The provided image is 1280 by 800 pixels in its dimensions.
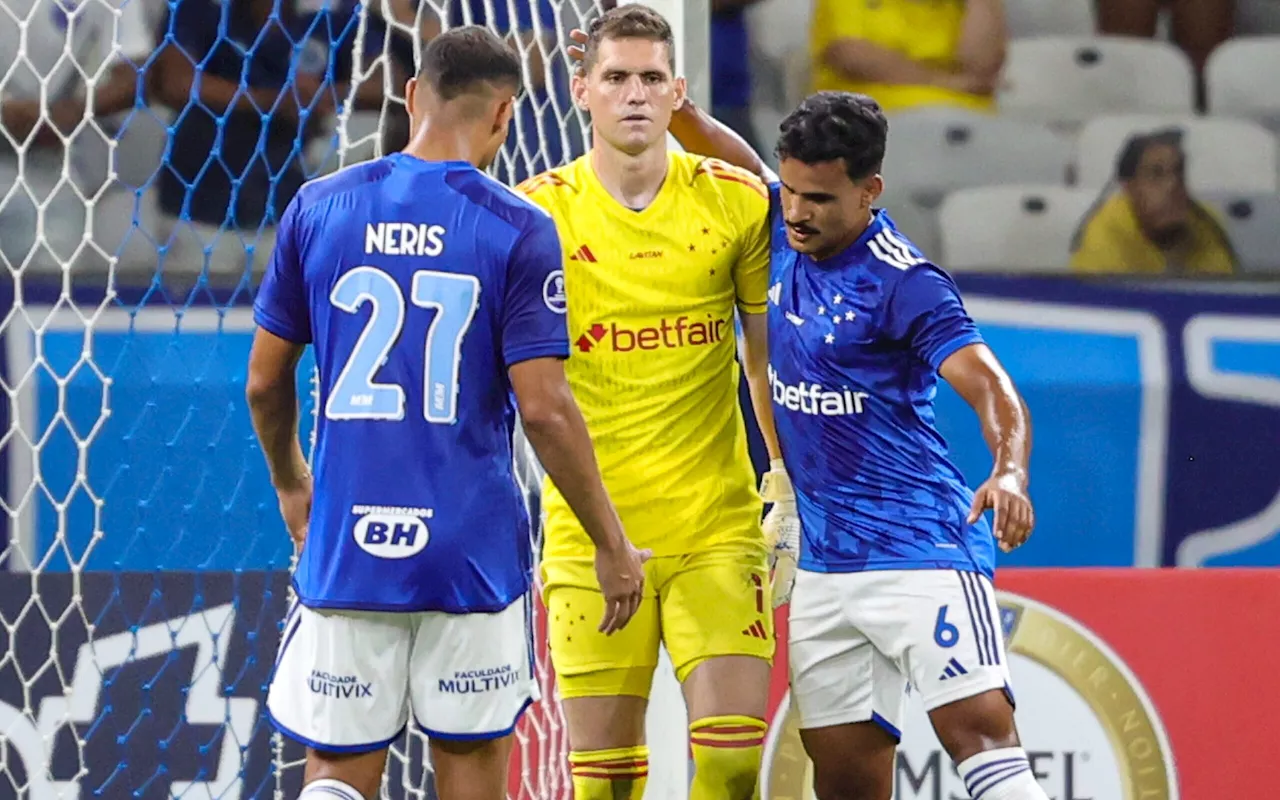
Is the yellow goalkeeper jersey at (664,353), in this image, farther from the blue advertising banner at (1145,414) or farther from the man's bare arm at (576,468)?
the blue advertising banner at (1145,414)

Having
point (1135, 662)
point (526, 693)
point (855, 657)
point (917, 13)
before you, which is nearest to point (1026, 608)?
point (1135, 662)

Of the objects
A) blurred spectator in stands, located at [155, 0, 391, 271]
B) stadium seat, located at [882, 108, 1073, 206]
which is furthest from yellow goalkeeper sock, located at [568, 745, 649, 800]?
stadium seat, located at [882, 108, 1073, 206]

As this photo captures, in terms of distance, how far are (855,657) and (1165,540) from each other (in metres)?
2.54

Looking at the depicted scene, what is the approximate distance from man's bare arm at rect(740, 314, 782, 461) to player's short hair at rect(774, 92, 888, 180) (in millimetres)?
393

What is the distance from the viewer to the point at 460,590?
271cm

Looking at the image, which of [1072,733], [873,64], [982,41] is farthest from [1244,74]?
[1072,733]

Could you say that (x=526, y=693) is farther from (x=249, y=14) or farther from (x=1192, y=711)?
(x=249, y=14)

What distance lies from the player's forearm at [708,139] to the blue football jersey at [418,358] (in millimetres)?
892

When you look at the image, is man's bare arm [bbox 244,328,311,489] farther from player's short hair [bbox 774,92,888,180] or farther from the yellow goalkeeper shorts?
player's short hair [bbox 774,92,888,180]

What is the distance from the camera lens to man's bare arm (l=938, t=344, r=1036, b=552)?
2.61 metres

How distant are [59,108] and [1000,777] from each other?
381cm

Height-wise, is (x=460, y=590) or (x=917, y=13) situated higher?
(x=917, y=13)

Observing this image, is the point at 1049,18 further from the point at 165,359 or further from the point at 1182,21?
the point at 165,359

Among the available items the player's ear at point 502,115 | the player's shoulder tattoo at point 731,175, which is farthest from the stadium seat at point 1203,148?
the player's ear at point 502,115
